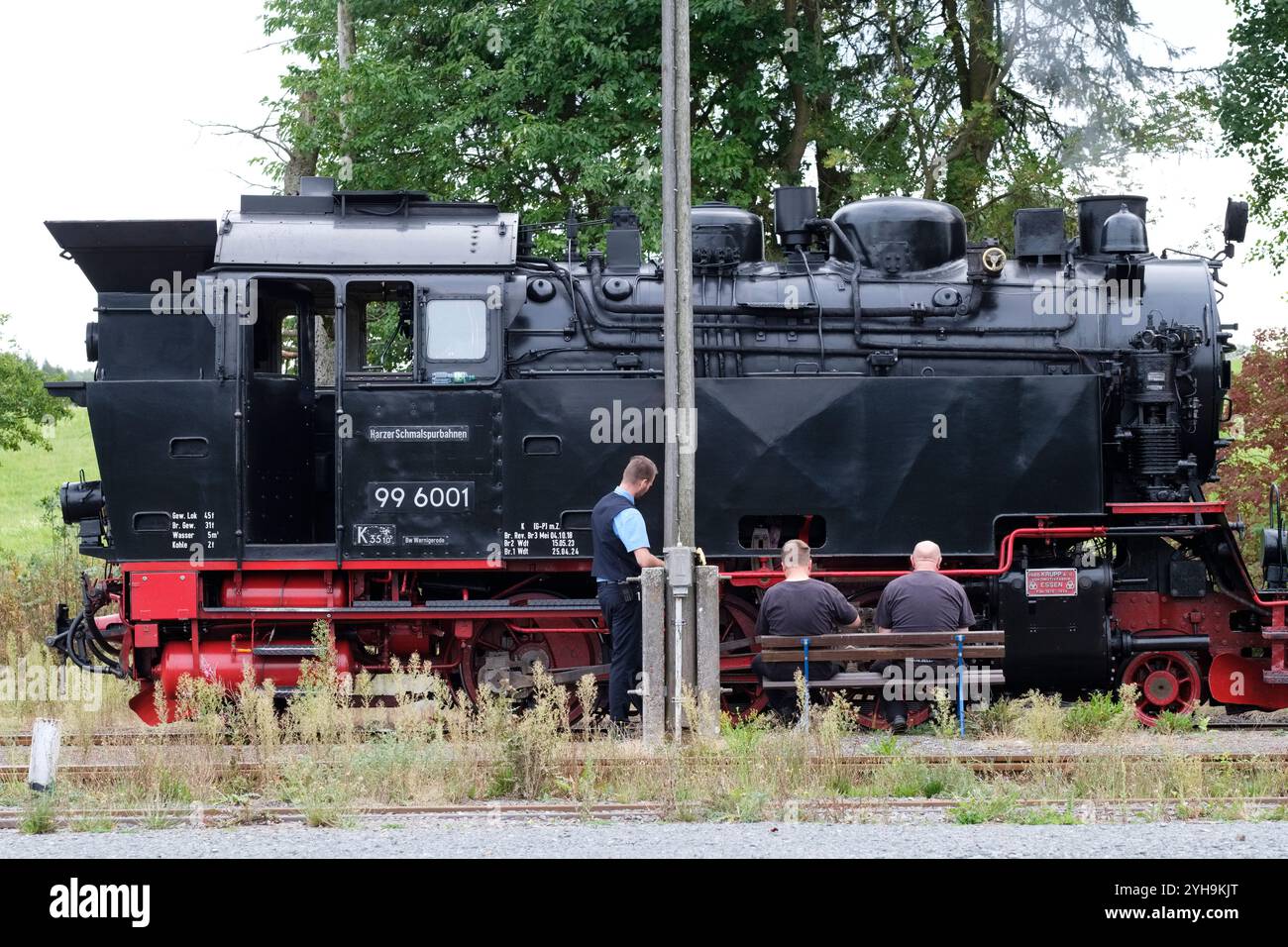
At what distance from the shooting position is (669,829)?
264 inches

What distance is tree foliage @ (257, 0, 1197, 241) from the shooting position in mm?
16891

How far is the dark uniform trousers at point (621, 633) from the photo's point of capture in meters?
9.38

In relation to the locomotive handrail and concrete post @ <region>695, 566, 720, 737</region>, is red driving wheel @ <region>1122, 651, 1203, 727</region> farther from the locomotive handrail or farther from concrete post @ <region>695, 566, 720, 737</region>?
concrete post @ <region>695, 566, 720, 737</region>

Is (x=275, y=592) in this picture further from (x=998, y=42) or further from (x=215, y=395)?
(x=998, y=42)

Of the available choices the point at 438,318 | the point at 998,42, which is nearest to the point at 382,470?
the point at 438,318

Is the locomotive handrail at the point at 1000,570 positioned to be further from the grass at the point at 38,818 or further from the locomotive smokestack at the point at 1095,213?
the grass at the point at 38,818

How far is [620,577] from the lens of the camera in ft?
30.7

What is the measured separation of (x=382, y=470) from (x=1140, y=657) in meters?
5.21

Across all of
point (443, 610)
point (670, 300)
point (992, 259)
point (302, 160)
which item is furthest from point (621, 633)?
point (302, 160)

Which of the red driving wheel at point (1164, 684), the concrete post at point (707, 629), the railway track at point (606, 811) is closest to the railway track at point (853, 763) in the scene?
the railway track at point (606, 811)

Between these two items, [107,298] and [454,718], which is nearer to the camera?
[454,718]

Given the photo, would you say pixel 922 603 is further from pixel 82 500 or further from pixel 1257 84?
pixel 1257 84

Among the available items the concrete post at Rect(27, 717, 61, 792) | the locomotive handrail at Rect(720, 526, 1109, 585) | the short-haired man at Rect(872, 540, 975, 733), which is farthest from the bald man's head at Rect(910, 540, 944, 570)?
the concrete post at Rect(27, 717, 61, 792)

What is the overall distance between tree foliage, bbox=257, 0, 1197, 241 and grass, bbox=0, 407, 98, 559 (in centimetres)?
1058
